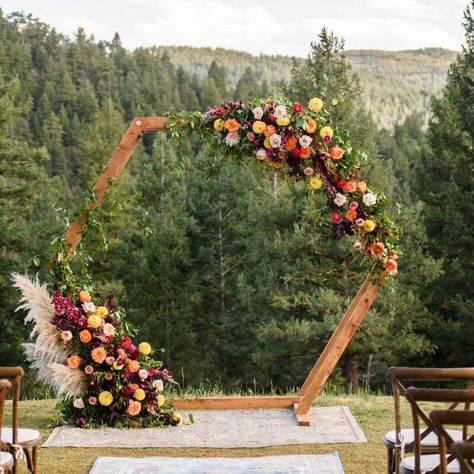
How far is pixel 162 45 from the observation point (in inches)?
4277

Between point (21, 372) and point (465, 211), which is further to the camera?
point (465, 211)

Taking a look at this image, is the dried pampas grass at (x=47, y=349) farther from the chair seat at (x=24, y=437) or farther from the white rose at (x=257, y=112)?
the white rose at (x=257, y=112)

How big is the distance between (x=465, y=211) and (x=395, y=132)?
1645 inches

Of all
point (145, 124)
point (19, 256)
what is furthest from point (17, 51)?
point (145, 124)

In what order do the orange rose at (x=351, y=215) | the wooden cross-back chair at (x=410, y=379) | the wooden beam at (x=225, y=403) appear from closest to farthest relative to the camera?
Answer: the wooden cross-back chair at (x=410, y=379) < the orange rose at (x=351, y=215) < the wooden beam at (x=225, y=403)

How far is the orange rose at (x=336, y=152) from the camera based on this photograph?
21.7 ft

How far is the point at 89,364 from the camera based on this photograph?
21.6 ft

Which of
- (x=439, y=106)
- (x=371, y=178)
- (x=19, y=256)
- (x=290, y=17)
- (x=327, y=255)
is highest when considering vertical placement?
(x=290, y=17)

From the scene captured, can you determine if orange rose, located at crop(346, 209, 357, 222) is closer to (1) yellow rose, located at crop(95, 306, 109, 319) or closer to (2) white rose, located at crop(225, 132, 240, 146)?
(2) white rose, located at crop(225, 132, 240, 146)

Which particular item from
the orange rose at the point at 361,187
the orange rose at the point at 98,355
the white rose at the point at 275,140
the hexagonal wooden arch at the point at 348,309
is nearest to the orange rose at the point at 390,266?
the hexagonal wooden arch at the point at 348,309

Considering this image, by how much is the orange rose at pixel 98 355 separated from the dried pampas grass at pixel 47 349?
20 cm

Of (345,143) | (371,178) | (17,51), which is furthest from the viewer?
(17,51)

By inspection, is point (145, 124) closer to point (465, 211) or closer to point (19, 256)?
point (465, 211)

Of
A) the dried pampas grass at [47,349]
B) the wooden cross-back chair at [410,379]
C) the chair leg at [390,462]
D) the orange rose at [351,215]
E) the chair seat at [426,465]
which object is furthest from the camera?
the orange rose at [351,215]
